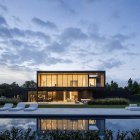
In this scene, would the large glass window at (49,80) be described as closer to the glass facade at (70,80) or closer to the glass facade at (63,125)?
the glass facade at (70,80)

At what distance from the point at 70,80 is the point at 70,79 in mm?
119

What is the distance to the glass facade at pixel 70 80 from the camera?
122 feet

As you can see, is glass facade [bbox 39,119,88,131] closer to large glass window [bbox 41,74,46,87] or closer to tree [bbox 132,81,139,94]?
large glass window [bbox 41,74,46,87]

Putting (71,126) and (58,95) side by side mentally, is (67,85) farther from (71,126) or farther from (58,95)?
(71,126)

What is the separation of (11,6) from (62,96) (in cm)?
1922

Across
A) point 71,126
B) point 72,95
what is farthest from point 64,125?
point 72,95

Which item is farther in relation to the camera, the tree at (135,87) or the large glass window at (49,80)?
the tree at (135,87)

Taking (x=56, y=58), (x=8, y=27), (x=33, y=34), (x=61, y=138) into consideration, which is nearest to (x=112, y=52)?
(x=56, y=58)

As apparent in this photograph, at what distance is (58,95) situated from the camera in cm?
3738

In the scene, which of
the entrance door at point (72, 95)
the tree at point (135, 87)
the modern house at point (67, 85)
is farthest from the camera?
the tree at point (135, 87)

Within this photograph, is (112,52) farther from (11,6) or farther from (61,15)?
(11,6)

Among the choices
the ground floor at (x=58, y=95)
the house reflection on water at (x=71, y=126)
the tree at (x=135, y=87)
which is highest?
the tree at (x=135, y=87)

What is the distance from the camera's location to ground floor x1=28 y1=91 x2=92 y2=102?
37000mm

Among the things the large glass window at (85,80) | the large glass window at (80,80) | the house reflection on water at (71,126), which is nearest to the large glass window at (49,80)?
the large glass window at (80,80)
